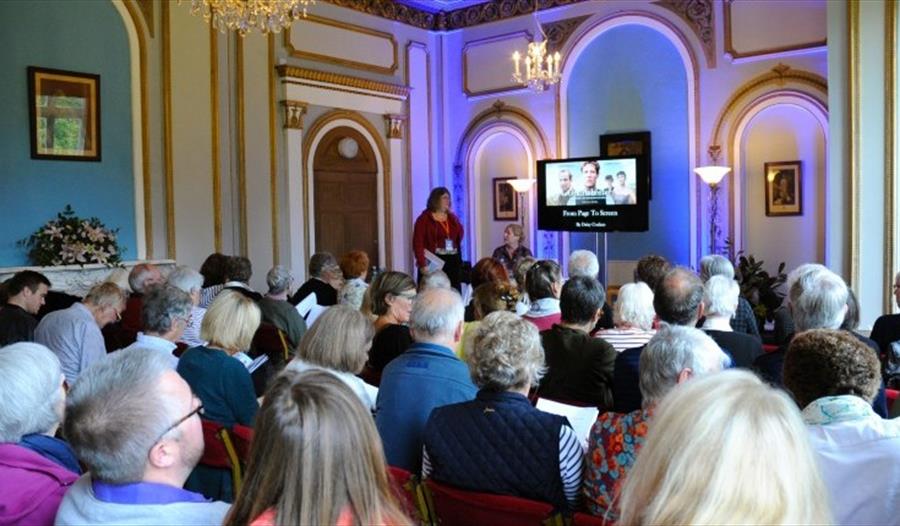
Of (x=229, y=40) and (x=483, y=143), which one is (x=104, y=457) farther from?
(x=483, y=143)

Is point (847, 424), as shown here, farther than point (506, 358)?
No

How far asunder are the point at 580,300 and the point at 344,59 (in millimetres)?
7324

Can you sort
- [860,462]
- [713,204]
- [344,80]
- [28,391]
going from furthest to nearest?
[344,80] < [713,204] < [28,391] < [860,462]

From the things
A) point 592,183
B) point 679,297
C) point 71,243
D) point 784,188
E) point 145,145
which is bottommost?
point 679,297

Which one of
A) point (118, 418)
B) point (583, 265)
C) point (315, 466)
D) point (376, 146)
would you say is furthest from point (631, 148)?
point (315, 466)

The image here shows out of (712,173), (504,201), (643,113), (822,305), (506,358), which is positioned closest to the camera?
(506,358)

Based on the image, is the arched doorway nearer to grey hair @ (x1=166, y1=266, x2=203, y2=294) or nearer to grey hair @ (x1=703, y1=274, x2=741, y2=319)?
grey hair @ (x1=166, y1=266, x2=203, y2=294)

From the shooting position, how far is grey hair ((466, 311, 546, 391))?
2564mm

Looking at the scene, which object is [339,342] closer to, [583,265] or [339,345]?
[339,345]

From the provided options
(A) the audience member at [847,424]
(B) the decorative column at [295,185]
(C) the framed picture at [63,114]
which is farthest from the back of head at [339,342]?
(B) the decorative column at [295,185]

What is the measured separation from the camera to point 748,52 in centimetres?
888

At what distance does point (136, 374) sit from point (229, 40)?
317 inches

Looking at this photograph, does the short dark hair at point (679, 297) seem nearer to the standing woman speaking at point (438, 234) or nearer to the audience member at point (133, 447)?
the audience member at point (133, 447)

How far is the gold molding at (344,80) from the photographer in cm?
955
